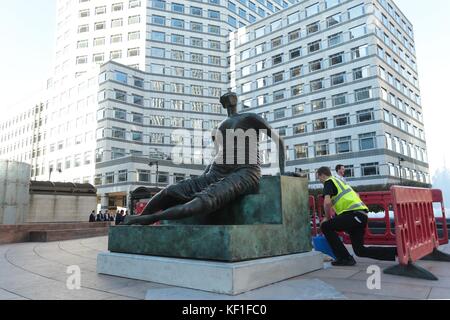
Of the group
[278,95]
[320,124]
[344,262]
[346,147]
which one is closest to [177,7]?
[278,95]

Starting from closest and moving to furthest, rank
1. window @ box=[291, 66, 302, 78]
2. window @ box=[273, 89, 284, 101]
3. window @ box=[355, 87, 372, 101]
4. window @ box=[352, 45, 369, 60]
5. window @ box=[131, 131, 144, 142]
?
window @ box=[355, 87, 372, 101]
window @ box=[352, 45, 369, 60]
window @ box=[291, 66, 302, 78]
window @ box=[273, 89, 284, 101]
window @ box=[131, 131, 144, 142]

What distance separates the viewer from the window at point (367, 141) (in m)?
37.9

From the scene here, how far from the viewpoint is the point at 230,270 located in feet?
12.1

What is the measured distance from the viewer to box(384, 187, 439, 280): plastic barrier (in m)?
4.71

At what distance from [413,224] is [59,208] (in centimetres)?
1751

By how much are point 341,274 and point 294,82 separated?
141 feet

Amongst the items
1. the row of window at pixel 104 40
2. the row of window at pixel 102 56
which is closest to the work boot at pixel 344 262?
the row of window at pixel 102 56

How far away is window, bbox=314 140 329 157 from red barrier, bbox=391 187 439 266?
1418 inches

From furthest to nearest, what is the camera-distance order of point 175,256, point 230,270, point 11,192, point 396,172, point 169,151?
point 169,151
point 396,172
point 11,192
point 175,256
point 230,270

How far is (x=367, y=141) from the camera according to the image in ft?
126

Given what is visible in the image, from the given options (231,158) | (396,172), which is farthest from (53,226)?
(396,172)

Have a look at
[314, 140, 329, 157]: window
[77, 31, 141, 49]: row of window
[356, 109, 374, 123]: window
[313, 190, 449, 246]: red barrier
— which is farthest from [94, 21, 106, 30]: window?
[313, 190, 449, 246]: red barrier

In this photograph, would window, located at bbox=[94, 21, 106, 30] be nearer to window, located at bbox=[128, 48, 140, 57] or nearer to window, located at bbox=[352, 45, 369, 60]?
window, located at bbox=[128, 48, 140, 57]
